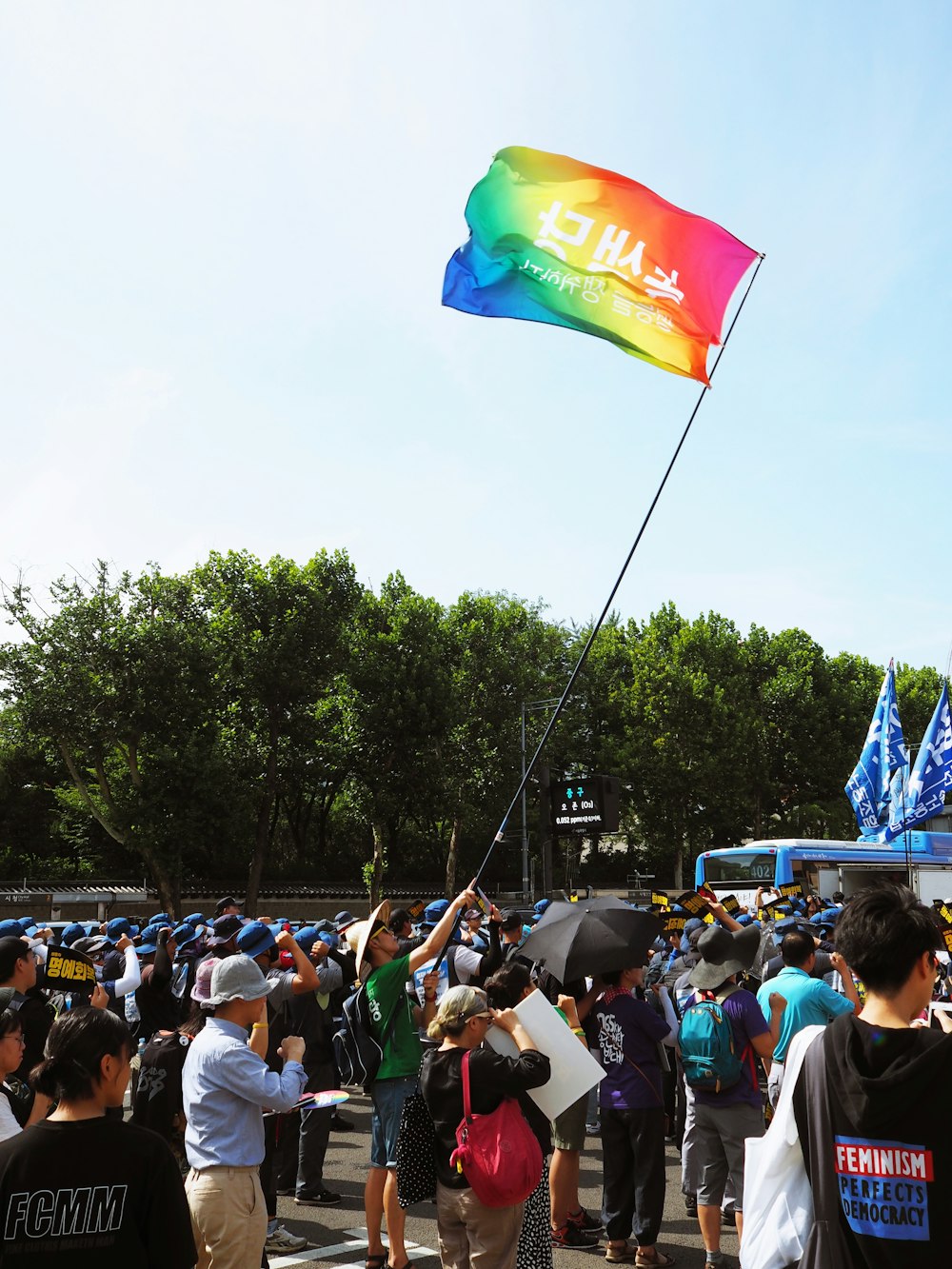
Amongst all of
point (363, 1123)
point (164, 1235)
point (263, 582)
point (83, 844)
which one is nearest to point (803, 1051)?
point (164, 1235)

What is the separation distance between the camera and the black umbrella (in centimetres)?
631

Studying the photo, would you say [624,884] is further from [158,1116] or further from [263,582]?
[158,1116]

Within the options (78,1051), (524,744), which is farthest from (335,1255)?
(524,744)

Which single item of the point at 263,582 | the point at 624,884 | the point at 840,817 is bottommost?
the point at 624,884

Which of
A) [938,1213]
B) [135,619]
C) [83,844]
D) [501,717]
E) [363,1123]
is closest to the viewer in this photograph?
[938,1213]

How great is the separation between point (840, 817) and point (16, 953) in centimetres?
5019

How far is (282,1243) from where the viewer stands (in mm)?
6527

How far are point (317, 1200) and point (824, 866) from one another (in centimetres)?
2379

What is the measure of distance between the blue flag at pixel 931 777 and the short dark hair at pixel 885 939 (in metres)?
20.3

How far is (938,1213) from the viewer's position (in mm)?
2406

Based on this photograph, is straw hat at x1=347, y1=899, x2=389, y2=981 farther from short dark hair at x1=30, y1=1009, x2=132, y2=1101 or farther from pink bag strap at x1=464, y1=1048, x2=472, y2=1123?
short dark hair at x1=30, y1=1009, x2=132, y2=1101

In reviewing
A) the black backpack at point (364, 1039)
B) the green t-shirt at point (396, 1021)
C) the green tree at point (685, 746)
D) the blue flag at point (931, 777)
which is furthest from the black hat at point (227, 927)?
the green tree at point (685, 746)

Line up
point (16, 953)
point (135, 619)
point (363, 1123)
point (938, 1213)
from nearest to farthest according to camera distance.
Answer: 1. point (938, 1213)
2. point (16, 953)
3. point (363, 1123)
4. point (135, 619)

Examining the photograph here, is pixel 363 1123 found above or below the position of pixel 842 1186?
below
